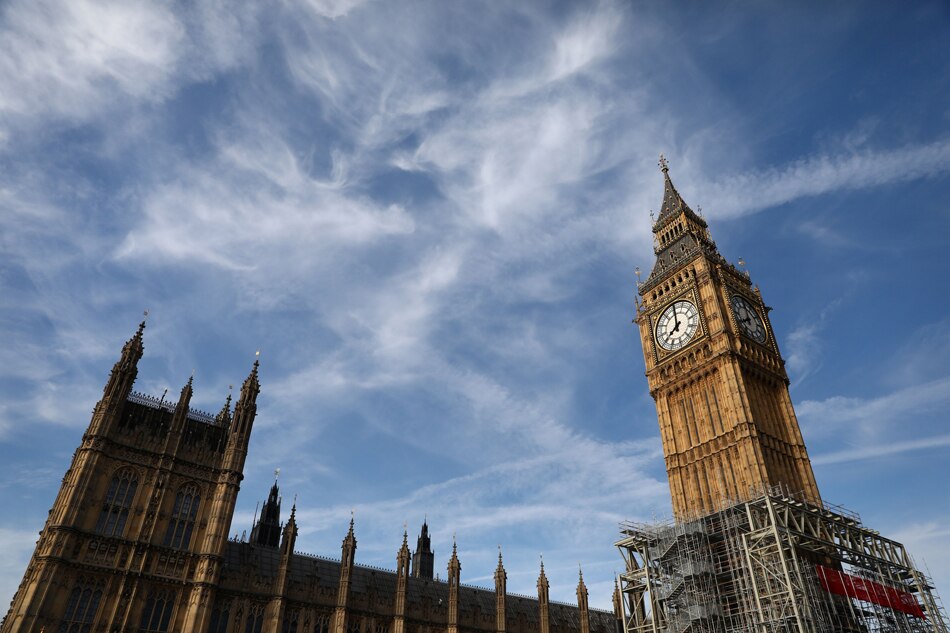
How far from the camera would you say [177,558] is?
157 feet

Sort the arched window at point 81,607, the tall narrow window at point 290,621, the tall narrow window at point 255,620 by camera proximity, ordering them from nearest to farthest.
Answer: the arched window at point 81,607, the tall narrow window at point 255,620, the tall narrow window at point 290,621

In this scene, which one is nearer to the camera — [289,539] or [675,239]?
[289,539]

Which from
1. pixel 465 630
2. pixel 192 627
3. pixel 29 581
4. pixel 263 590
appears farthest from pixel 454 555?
pixel 29 581

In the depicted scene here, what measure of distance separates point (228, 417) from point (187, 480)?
715 centimetres

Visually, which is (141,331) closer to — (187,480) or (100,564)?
(187,480)

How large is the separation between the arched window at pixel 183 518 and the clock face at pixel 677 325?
47.3m

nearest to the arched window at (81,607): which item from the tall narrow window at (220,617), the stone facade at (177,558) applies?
the stone facade at (177,558)

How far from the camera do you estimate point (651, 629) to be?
171ft

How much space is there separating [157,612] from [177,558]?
152 inches

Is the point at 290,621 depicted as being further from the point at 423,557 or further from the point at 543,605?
the point at 423,557

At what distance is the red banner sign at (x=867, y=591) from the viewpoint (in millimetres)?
45938

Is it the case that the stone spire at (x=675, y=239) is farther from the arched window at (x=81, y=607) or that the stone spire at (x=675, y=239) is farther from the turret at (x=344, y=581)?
the arched window at (x=81, y=607)

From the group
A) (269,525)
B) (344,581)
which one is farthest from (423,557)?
(344,581)

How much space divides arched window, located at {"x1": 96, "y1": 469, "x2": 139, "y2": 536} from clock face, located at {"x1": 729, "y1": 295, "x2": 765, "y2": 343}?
183 feet
